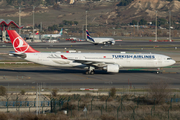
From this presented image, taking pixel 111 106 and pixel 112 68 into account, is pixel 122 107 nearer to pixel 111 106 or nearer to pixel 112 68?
pixel 111 106

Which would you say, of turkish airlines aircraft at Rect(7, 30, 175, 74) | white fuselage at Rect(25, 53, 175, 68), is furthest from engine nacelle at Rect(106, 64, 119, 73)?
white fuselage at Rect(25, 53, 175, 68)

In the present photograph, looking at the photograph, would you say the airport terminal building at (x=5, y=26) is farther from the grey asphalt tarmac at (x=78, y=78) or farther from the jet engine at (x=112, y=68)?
the jet engine at (x=112, y=68)

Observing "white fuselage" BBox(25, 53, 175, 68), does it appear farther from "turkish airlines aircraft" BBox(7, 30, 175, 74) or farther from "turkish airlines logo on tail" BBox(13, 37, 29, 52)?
"turkish airlines logo on tail" BBox(13, 37, 29, 52)

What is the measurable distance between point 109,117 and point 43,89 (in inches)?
617

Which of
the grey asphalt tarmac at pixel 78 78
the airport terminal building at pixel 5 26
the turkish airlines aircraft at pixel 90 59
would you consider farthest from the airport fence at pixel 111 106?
the airport terminal building at pixel 5 26

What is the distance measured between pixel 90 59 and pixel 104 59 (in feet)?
8.78

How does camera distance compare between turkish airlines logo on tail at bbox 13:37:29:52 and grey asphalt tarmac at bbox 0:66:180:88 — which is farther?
turkish airlines logo on tail at bbox 13:37:29:52

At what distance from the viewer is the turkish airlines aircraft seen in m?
Answer: 53.3

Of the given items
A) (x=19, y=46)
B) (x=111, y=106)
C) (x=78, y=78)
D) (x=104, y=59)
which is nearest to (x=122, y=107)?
(x=111, y=106)

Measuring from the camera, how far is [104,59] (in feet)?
177

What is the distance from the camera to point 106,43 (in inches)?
4857

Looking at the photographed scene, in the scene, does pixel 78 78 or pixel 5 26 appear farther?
pixel 5 26

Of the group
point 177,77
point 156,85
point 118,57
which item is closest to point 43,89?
point 156,85

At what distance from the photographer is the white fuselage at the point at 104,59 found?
53438mm
